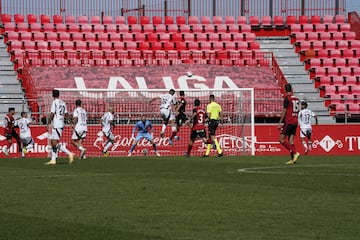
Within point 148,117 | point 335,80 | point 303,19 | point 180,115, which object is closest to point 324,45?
point 303,19

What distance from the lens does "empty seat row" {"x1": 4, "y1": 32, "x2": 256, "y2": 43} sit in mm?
42344

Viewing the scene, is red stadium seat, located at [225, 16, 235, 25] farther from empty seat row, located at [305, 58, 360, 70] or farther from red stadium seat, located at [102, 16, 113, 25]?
red stadium seat, located at [102, 16, 113, 25]

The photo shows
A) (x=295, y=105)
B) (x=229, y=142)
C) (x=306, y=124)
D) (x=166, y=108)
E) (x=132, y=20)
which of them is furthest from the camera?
(x=132, y=20)

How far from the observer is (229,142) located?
3641cm

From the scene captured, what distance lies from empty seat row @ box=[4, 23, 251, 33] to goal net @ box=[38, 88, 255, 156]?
665 cm

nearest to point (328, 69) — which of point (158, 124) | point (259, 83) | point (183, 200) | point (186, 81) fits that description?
point (259, 83)

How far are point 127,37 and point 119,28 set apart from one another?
108cm

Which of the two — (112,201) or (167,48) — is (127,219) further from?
(167,48)

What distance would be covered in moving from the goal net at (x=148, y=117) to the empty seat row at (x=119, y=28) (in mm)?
6649

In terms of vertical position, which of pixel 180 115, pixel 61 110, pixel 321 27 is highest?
pixel 321 27

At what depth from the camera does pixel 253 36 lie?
148 feet

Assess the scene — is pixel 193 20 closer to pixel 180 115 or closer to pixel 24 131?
pixel 180 115

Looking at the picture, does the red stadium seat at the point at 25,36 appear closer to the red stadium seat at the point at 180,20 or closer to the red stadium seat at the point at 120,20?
the red stadium seat at the point at 120,20

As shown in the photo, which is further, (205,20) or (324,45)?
(205,20)
